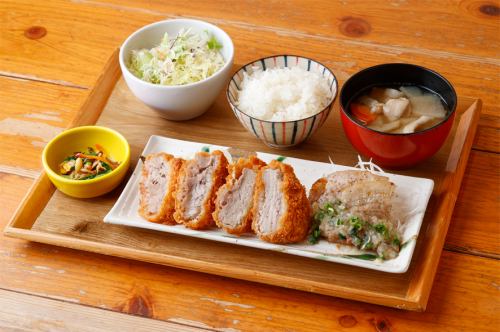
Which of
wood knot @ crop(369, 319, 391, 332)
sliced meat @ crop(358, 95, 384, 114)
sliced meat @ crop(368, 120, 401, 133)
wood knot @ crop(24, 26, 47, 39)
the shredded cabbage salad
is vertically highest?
sliced meat @ crop(358, 95, 384, 114)

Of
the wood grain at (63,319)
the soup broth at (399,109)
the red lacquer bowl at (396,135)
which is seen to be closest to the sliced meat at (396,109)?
the soup broth at (399,109)

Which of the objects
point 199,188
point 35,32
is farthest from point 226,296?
point 35,32

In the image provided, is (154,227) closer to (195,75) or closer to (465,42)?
(195,75)

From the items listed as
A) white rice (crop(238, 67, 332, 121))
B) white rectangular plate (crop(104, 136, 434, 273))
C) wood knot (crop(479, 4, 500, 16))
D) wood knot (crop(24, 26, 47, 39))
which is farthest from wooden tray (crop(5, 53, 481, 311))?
wood knot (crop(479, 4, 500, 16))

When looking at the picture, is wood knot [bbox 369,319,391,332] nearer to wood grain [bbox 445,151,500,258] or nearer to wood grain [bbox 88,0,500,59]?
Answer: wood grain [bbox 445,151,500,258]

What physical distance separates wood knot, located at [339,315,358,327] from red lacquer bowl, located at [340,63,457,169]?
77 cm

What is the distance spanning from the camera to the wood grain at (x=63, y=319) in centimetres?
267

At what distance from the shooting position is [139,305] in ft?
9.03

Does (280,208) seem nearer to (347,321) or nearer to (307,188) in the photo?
(307,188)

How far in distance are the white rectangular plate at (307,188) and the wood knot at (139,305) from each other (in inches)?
10.7

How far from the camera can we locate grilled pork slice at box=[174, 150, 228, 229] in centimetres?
287

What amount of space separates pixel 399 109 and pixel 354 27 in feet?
4.06

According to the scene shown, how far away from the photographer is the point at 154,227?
2.89m

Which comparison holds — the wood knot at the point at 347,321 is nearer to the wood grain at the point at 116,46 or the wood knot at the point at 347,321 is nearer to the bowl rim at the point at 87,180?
the bowl rim at the point at 87,180
